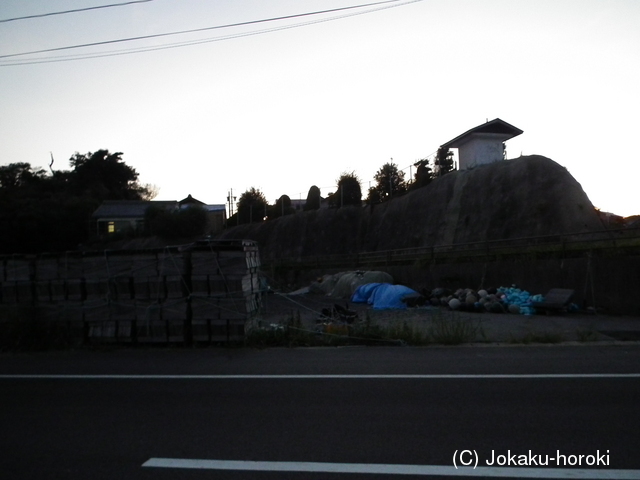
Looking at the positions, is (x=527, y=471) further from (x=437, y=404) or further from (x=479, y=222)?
(x=479, y=222)

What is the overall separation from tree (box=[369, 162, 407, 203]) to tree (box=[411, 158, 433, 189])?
260cm

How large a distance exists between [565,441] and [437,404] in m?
1.57

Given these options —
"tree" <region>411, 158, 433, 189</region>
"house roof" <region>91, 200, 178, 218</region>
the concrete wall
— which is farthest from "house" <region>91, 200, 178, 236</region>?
the concrete wall

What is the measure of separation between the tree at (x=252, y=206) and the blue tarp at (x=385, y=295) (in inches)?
1350

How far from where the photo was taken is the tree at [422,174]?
142 feet

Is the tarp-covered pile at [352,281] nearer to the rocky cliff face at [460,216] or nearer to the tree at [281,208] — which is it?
the rocky cliff face at [460,216]

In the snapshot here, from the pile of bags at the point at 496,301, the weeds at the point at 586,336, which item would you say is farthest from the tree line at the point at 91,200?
the weeds at the point at 586,336

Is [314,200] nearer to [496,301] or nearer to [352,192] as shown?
[352,192]

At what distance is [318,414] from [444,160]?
131ft

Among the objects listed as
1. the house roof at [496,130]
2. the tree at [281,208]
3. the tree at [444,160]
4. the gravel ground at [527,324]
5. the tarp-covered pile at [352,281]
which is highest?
the house roof at [496,130]

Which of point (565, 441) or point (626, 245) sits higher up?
point (626, 245)

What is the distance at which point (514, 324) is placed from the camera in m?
15.2

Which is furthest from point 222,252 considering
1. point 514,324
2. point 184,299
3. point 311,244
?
point 311,244

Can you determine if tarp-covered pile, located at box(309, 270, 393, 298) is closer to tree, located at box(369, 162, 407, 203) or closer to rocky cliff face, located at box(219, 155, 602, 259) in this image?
rocky cliff face, located at box(219, 155, 602, 259)
